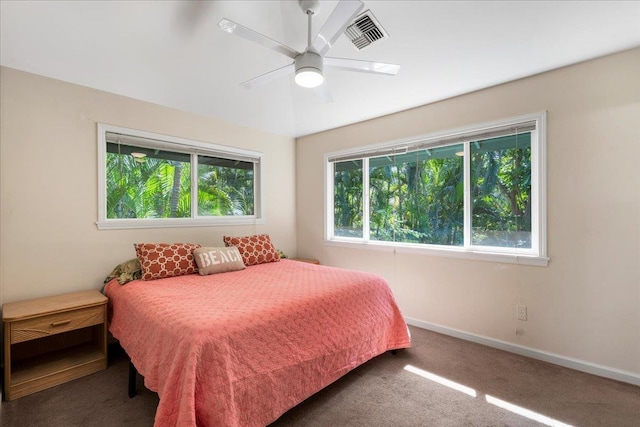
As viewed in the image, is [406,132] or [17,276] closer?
[17,276]

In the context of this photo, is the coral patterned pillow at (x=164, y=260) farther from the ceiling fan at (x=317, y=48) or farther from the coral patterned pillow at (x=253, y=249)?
the ceiling fan at (x=317, y=48)

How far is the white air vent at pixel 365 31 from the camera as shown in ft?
7.27

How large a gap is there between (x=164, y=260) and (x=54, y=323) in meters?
0.81

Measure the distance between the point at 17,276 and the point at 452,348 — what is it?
3.68 m

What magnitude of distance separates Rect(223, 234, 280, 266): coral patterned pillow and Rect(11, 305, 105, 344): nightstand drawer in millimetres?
1276

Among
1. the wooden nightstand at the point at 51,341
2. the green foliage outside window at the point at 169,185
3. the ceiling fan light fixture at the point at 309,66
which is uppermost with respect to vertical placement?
the ceiling fan light fixture at the point at 309,66

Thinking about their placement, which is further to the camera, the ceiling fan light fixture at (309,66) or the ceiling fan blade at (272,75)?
the ceiling fan blade at (272,75)

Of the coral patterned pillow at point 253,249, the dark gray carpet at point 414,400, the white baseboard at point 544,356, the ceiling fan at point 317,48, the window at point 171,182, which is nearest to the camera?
the ceiling fan at point 317,48

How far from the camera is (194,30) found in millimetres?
2469

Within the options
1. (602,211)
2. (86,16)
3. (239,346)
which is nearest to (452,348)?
(602,211)

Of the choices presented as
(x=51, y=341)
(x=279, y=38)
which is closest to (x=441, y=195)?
(x=279, y=38)

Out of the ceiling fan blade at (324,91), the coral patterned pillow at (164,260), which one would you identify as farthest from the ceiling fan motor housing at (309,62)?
the coral patterned pillow at (164,260)

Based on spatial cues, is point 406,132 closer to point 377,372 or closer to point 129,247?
point 377,372

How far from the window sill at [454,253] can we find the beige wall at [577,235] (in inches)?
2.5
